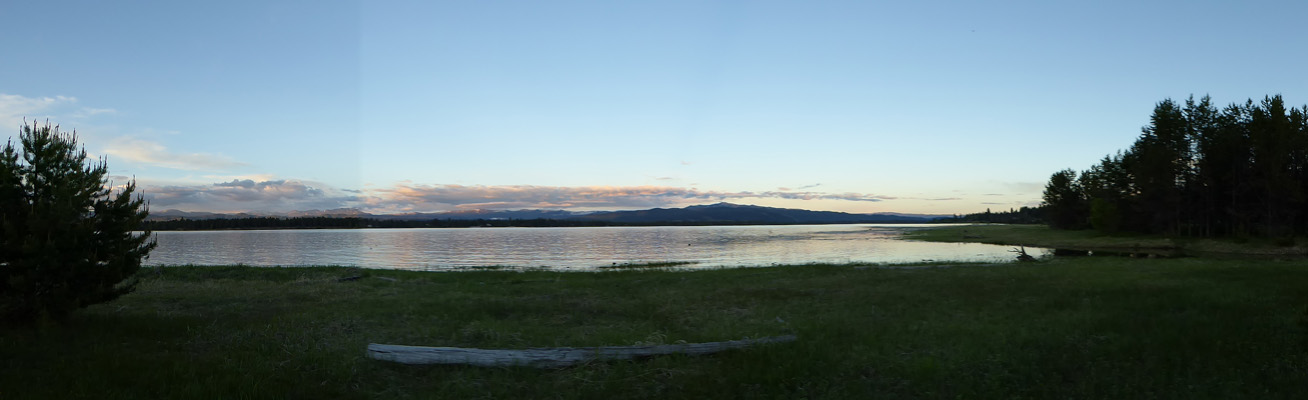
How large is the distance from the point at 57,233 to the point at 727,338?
52.8 feet

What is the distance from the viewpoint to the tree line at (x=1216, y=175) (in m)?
57.6

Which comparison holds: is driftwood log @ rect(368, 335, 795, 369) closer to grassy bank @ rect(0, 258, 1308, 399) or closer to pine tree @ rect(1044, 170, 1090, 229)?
grassy bank @ rect(0, 258, 1308, 399)

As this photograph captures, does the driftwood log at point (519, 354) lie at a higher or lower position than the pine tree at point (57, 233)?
lower

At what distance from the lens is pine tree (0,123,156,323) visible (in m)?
14.2

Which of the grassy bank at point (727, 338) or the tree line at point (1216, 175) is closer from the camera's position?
the grassy bank at point (727, 338)

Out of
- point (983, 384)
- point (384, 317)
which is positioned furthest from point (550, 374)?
point (384, 317)

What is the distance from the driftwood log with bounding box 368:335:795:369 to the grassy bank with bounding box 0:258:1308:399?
259 mm

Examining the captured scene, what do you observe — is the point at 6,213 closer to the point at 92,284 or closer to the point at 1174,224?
the point at 92,284

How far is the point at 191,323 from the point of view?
16422mm

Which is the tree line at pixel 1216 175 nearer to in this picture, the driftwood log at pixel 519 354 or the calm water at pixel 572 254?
the calm water at pixel 572 254

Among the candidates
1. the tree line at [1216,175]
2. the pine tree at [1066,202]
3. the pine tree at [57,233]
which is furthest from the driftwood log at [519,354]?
the pine tree at [1066,202]

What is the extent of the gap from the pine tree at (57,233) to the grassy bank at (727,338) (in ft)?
3.12

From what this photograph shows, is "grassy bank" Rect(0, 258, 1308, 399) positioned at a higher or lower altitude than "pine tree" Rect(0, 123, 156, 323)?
lower

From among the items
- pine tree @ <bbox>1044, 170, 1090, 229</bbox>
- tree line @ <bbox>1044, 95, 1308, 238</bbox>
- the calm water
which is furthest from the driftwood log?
pine tree @ <bbox>1044, 170, 1090, 229</bbox>
